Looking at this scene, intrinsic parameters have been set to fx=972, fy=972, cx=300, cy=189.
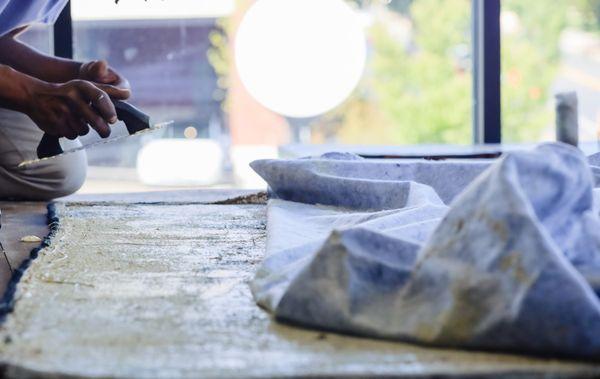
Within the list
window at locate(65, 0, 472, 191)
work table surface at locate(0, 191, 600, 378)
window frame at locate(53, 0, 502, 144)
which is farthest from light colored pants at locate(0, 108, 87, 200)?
window frame at locate(53, 0, 502, 144)

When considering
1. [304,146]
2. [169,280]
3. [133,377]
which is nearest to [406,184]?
[169,280]

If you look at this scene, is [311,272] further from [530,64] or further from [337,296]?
[530,64]

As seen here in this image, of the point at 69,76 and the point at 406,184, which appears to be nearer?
the point at 406,184

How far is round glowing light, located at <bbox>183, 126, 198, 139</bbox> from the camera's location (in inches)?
148

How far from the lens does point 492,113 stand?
12.3 feet

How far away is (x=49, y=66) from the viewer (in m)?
2.47

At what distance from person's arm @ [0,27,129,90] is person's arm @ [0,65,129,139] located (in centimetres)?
20

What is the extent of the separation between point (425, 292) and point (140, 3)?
2841 mm

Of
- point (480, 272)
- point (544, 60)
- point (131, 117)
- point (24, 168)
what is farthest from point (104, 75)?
point (544, 60)

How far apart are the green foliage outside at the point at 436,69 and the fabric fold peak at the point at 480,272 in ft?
8.26

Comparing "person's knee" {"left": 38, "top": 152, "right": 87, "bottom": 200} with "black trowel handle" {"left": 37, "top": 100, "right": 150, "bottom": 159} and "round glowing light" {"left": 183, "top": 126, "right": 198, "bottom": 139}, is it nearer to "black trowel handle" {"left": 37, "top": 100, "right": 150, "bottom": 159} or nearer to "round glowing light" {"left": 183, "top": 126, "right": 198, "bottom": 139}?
"black trowel handle" {"left": 37, "top": 100, "right": 150, "bottom": 159}

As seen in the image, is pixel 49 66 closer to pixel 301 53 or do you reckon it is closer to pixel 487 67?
pixel 301 53

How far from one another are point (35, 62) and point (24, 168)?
29 centimetres

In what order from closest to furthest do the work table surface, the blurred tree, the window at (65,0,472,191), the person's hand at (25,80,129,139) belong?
the work table surface, the person's hand at (25,80,129,139), the window at (65,0,472,191), the blurred tree
